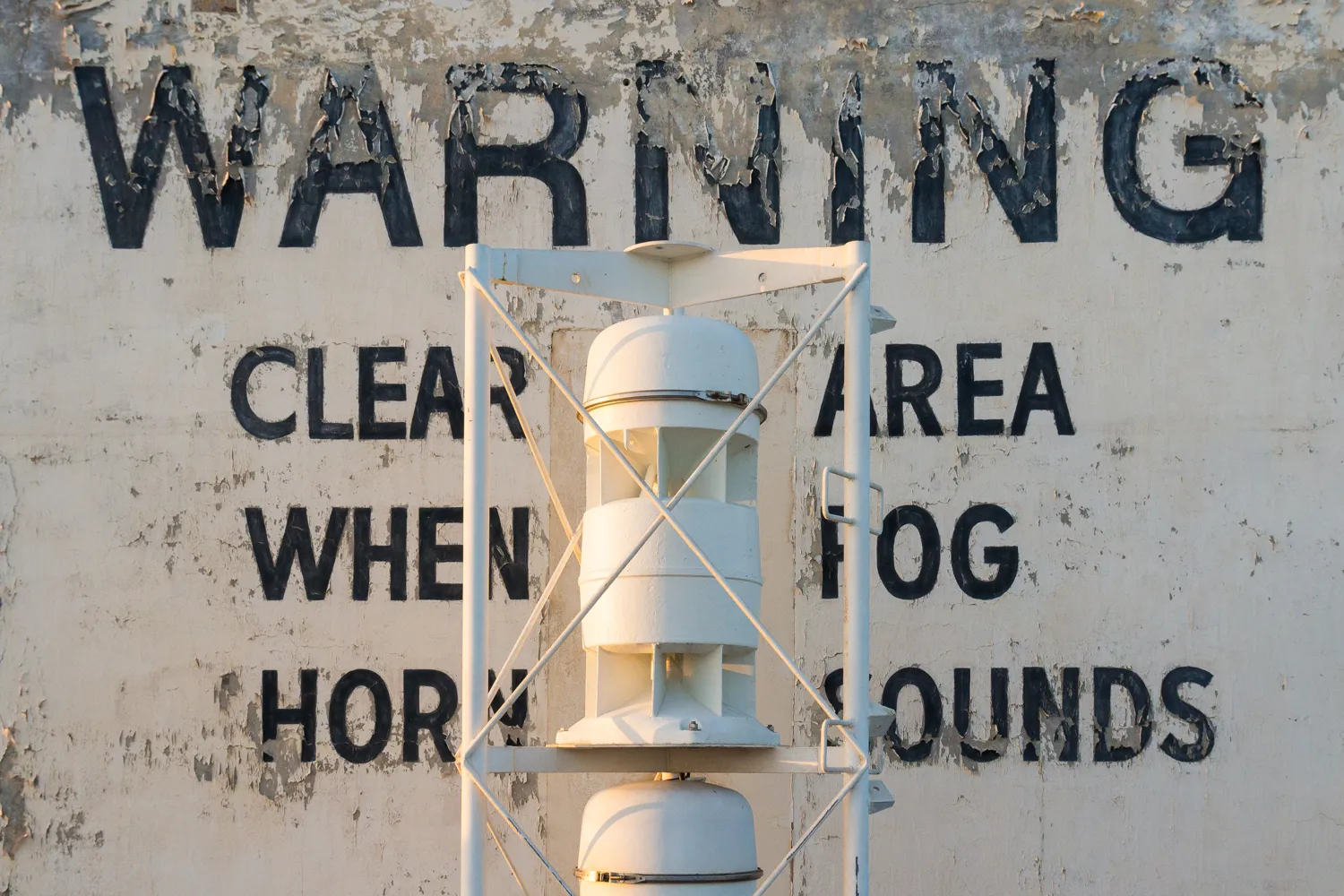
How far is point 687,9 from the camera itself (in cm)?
1116

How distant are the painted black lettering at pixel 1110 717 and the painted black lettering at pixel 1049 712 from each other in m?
0.12

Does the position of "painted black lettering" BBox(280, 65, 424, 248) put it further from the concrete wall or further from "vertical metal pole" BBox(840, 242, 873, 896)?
"vertical metal pole" BBox(840, 242, 873, 896)

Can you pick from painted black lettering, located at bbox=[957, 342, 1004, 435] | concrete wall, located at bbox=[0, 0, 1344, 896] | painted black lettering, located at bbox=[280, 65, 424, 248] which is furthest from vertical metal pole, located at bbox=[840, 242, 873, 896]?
painted black lettering, located at bbox=[280, 65, 424, 248]

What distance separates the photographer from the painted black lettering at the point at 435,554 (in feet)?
35.3

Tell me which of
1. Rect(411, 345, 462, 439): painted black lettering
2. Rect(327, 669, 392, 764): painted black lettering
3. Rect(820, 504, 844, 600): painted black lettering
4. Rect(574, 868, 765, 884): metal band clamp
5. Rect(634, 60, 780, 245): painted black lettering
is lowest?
Rect(574, 868, 765, 884): metal band clamp

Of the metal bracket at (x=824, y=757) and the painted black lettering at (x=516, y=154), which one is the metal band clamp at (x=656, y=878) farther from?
the painted black lettering at (x=516, y=154)

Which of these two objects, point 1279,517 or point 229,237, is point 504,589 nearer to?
point 229,237

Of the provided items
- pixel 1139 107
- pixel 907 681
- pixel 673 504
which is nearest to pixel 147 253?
pixel 673 504

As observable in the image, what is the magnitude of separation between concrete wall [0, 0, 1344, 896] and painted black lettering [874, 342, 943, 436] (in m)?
0.03

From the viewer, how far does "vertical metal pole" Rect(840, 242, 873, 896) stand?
338 inches

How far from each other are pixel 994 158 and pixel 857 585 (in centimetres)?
351

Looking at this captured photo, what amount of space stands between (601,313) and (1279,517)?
4.07 m

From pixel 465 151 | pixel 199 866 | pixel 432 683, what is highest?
pixel 465 151

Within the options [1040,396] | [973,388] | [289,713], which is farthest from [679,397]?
[289,713]
